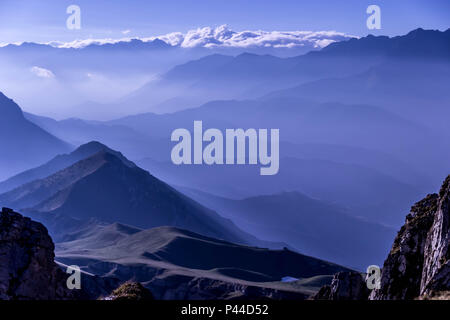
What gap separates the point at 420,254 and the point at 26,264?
2212 cm

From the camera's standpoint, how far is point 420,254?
37.1 metres

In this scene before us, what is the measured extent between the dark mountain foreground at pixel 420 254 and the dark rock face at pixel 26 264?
18975 millimetres

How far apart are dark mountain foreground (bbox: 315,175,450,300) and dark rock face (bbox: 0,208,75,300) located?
18975 millimetres

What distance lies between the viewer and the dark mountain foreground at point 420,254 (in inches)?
1283
